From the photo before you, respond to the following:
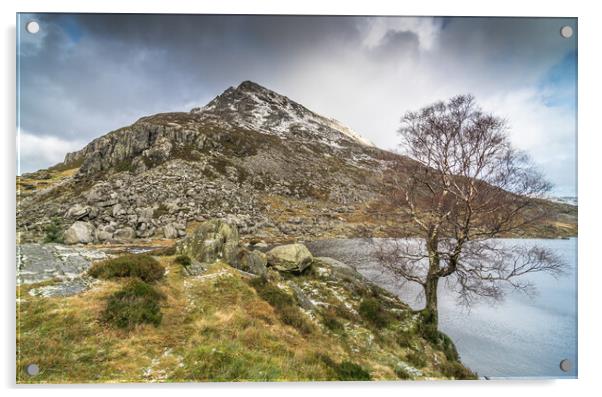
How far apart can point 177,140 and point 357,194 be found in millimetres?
16471

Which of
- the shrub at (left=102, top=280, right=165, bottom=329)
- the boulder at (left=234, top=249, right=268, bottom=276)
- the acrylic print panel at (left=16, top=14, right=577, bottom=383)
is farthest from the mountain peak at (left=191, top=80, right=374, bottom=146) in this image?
the shrub at (left=102, top=280, right=165, bottom=329)

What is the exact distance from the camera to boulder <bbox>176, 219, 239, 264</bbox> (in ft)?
29.8

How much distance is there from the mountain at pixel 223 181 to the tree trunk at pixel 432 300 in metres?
1.80

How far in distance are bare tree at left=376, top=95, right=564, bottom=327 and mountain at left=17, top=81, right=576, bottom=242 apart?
0.73m

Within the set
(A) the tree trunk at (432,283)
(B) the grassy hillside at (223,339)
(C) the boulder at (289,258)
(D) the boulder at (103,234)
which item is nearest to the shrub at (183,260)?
(B) the grassy hillside at (223,339)

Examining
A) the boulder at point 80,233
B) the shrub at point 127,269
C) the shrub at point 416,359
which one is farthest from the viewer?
the boulder at point 80,233

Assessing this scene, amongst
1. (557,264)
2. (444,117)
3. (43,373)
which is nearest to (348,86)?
(444,117)

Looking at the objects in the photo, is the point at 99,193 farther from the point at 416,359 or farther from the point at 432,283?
the point at 432,283

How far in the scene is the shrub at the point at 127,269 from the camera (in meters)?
6.84

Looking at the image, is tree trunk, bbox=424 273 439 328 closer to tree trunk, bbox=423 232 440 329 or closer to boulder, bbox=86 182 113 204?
tree trunk, bbox=423 232 440 329

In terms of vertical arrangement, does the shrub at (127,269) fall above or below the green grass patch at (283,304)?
above

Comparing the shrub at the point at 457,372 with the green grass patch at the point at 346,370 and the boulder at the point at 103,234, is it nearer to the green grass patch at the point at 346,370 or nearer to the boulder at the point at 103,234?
the green grass patch at the point at 346,370
